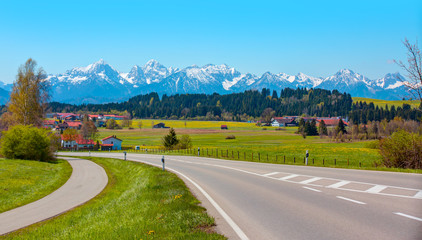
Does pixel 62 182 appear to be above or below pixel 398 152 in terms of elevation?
below

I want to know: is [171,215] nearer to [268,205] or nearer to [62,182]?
[268,205]

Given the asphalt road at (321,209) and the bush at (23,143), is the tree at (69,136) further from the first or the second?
the asphalt road at (321,209)

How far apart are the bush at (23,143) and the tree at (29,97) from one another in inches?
311

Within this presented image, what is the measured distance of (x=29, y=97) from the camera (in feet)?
162

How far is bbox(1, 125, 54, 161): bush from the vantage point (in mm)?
40438

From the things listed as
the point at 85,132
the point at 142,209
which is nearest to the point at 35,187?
the point at 142,209

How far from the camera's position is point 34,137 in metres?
42.2

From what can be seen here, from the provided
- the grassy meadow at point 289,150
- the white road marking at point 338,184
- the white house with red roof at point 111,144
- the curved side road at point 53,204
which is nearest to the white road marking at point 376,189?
the white road marking at point 338,184

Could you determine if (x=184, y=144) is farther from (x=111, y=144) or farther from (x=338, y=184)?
(x=338, y=184)

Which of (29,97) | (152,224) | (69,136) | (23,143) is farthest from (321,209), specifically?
(69,136)

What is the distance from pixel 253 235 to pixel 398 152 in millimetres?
17459

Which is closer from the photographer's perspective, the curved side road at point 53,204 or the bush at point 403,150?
the curved side road at point 53,204

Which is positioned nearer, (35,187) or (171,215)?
(171,215)

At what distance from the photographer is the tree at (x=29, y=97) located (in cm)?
4878
